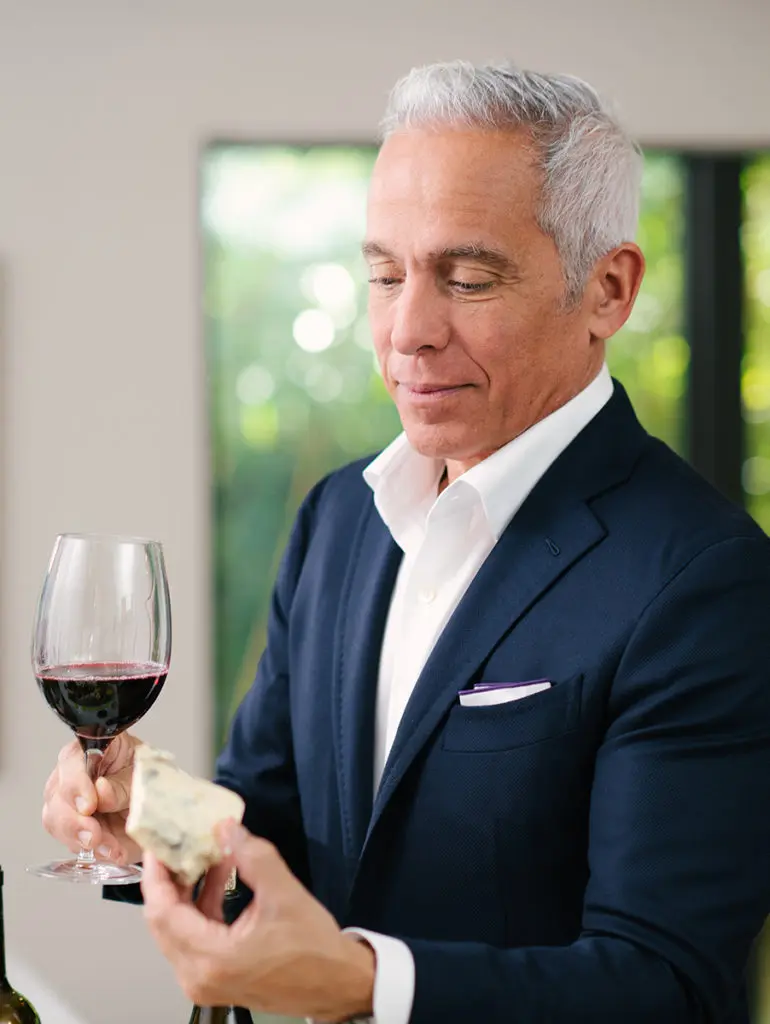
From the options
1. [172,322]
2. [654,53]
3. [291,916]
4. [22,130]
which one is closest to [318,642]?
[291,916]

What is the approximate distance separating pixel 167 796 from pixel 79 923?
258cm

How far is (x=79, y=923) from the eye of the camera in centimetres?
341

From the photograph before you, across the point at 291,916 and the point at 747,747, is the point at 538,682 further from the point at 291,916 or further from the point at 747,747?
the point at 291,916

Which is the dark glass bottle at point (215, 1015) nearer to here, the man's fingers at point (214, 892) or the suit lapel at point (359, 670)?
the man's fingers at point (214, 892)

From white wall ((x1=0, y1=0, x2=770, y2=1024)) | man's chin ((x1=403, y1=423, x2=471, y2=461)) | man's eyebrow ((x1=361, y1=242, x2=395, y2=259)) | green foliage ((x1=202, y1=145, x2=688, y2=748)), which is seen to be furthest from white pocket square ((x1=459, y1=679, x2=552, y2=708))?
green foliage ((x1=202, y1=145, x2=688, y2=748))

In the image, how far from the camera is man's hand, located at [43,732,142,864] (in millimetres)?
1380

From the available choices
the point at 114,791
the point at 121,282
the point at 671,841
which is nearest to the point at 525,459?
the point at 671,841

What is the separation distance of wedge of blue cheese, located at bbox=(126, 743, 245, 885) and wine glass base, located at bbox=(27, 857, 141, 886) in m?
0.17

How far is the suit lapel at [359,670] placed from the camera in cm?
168

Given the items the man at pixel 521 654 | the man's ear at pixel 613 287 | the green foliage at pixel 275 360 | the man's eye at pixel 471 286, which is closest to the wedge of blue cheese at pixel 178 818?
the man at pixel 521 654

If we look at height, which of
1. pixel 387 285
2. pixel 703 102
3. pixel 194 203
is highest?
pixel 703 102

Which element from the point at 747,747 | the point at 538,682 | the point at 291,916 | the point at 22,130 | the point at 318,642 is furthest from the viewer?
the point at 22,130

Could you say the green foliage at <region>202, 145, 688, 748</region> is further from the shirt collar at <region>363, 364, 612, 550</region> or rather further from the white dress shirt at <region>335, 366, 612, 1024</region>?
the shirt collar at <region>363, 364, 612, 550</region>

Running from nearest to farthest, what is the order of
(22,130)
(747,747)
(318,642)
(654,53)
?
(747,747)
(318,642)
(22,130)
(654,53)
